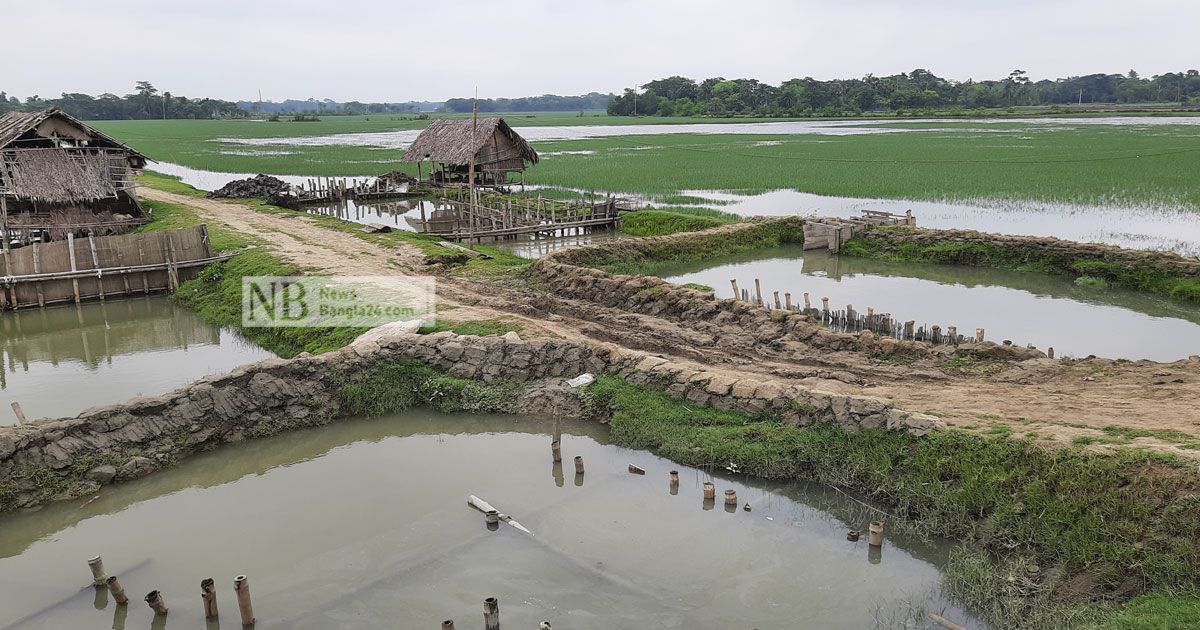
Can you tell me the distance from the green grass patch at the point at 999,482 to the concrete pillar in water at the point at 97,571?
5.53m

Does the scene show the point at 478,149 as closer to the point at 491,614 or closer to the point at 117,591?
the point at 117,591

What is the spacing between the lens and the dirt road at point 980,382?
7910 mm

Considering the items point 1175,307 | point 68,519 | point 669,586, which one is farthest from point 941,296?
point 68,519

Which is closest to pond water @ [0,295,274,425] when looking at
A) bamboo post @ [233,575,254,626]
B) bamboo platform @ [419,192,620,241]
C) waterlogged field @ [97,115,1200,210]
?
bamboo post @ [233,575,254,626]

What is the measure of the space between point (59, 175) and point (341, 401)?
1574cm

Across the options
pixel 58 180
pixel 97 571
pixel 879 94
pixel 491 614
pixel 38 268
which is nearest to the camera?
pixel 491 614

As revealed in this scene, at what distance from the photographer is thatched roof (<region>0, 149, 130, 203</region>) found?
794 inches

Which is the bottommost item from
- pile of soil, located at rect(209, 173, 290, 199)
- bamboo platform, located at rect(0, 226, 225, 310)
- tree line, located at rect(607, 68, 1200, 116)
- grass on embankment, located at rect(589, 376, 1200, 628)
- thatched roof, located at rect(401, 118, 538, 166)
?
grass on embankment, located at rect(589, 376, 1200, 628)

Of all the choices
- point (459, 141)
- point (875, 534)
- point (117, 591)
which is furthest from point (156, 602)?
point (459, 141)

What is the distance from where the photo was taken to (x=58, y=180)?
20891 millimetres

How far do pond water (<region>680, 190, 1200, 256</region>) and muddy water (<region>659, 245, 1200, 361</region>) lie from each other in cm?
354

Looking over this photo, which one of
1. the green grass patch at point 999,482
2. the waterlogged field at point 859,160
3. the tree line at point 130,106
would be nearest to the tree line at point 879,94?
the waterlogged field at point 859,160

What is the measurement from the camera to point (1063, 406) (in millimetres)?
8734

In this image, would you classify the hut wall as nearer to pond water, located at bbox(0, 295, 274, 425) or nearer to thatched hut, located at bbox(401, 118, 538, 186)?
thatched hut, located at bbox(401, 118, 538, 186)
